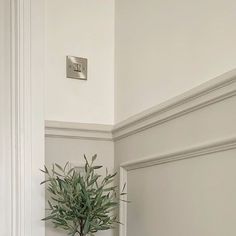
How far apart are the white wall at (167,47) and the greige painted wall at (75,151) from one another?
0.16 meters

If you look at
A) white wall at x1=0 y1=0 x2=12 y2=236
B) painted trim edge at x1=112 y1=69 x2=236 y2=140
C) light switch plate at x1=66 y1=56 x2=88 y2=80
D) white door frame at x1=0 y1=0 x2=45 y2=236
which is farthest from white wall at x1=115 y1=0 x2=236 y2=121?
white wall at x1=0 y1=0 x2=12 y2=236

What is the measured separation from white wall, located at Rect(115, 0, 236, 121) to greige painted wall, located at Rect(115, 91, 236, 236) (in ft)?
0.43

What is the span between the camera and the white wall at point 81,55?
1.93m

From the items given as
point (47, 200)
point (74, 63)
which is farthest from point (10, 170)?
point (74, 63)

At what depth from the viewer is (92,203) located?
158cm

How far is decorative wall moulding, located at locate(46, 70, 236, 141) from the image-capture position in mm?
1269

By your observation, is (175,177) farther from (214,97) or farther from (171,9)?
(171,9)

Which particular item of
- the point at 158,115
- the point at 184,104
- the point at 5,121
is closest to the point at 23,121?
the point at 5,121

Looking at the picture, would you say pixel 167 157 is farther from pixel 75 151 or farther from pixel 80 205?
pixel 75 151

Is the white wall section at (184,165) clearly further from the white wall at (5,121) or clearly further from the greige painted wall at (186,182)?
the white wall at (5,121)

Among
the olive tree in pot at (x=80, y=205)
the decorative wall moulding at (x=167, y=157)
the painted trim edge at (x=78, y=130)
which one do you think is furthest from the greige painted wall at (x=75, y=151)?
the olive tree in pot at (x=80, y=205)

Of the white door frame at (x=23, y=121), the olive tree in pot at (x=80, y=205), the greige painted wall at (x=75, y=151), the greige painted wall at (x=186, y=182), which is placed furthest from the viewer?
the greige painted wall at (x=75, y=151)

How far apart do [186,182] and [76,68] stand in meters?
0.80

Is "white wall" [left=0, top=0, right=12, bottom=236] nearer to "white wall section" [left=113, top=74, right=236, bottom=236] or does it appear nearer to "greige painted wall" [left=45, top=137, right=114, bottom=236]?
"greige painted wall" [left=45, top=137, right=114, bottom=236]
